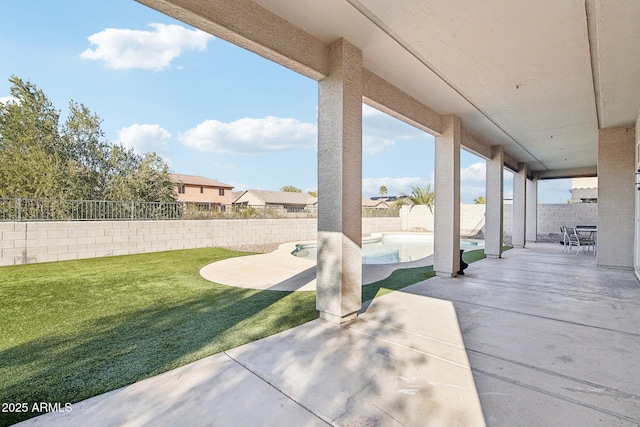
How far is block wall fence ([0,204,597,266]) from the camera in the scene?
292 inches

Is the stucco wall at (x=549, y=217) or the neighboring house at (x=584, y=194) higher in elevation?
the neighboring house at (x=584, y=194)

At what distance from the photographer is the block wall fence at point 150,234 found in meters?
7.41

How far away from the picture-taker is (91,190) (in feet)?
39.5

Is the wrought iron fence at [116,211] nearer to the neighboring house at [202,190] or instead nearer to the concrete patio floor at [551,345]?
the concrete patio floor at [551,345]

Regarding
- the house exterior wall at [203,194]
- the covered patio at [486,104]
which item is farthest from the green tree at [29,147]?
the house exterior wall at [203,194]

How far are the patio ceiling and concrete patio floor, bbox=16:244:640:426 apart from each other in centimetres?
320

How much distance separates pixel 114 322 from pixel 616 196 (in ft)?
36.1

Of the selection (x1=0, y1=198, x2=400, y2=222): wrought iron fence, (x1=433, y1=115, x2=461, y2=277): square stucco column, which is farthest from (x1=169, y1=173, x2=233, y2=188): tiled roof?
(x1=433, y1=115, x2=461, y2=277): square stucco column

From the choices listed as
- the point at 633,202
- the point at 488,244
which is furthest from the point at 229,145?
the point at 633,202

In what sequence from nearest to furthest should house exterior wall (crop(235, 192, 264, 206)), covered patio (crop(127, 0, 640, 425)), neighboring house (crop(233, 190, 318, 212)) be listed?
covered patio (crop(127, 0, 640, 425)) < neighboring house (crop(233, 190, 318, 212)) < house exterior wall (crop(235, 192, 264, 206))

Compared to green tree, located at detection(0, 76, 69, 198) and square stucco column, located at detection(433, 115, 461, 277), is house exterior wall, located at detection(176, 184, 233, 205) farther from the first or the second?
square stucco column, located at detection(433, 115, 461, 277)

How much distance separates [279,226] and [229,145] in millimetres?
34578

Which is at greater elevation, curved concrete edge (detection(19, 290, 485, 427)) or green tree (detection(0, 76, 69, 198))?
green tree (detection(0, 76, 69, 198))

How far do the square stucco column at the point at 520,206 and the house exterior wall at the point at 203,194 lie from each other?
27.8 meters
